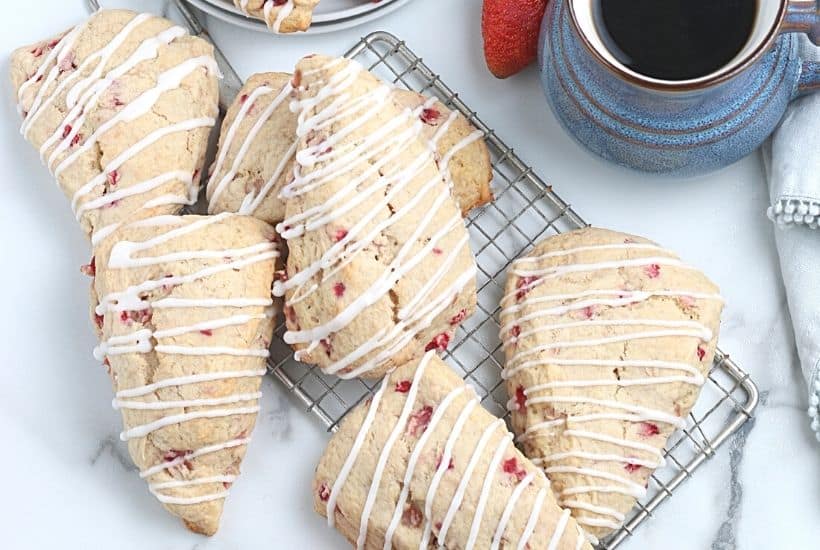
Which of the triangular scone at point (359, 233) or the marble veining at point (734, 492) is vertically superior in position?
the triangular scone at point (359, 233)

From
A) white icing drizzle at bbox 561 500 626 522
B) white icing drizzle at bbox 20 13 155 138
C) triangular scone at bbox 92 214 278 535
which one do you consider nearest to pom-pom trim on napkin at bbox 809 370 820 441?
white icing drizzle at bbox 561 500 626 522

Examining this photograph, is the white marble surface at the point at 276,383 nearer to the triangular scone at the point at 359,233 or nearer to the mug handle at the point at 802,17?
the triangular scone at the point at 359,233

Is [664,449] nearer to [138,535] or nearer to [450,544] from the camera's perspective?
[450,544]

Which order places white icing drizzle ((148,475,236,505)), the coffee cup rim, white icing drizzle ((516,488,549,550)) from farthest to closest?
white icing drizzle ((148,475,236,505)), white icing drizzle ((516,488,549,550)), the coffee cup rim

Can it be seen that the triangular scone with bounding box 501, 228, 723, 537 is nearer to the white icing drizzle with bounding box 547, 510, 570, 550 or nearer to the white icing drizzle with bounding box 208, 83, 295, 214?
the white icing drizzle with bounding box 547, 510, 570, 550

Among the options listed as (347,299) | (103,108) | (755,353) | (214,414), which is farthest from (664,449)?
(103,108)

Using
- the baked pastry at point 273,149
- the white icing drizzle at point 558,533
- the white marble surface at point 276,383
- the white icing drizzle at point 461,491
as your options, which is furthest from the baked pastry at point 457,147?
the white icing drizzle at point 558,533
